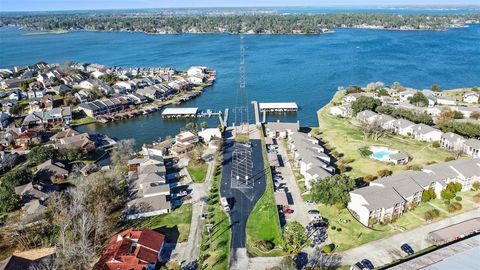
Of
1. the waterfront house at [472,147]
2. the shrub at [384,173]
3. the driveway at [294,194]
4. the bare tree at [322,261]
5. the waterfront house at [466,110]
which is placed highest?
the waterfront house at [466,110]

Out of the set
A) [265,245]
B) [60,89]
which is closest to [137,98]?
[60,89]

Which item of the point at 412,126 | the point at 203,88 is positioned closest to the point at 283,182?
the point at 412,126

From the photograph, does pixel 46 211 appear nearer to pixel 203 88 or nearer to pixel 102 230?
pixel 102 230

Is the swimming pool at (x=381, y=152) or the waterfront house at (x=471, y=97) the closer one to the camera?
the swimming pool at (x=381, y=152)

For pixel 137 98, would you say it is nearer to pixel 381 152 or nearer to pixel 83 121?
pixel 83 121

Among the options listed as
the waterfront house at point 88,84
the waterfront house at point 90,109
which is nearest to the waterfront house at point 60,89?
the waterfront house at point 88,84

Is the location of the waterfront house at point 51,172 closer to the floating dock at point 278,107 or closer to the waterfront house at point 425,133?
the floating dock at point 278,107
